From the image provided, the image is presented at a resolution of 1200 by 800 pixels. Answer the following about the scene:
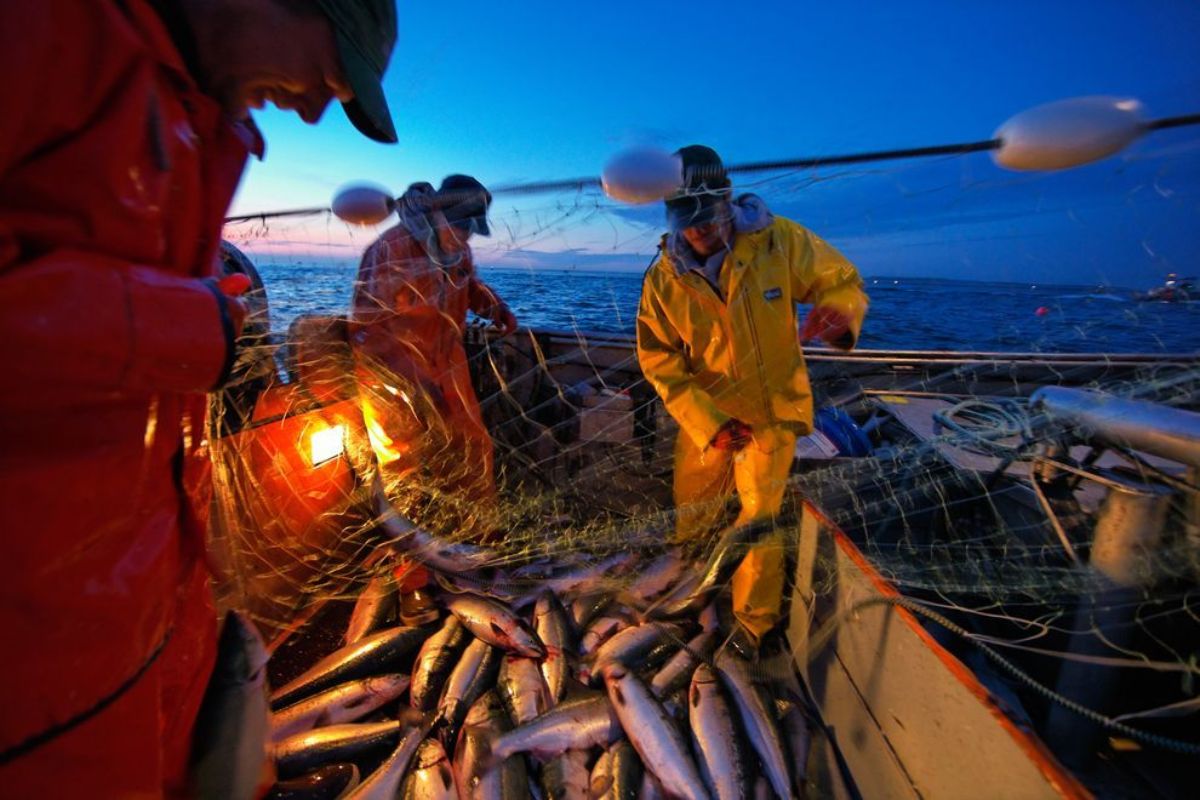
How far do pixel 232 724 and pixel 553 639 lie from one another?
2.09 meters

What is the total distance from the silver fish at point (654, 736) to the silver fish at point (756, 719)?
36 cm

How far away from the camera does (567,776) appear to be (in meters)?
2.57

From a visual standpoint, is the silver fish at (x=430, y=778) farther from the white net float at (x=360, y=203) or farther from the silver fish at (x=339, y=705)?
the white net float at (x=360, y=203)

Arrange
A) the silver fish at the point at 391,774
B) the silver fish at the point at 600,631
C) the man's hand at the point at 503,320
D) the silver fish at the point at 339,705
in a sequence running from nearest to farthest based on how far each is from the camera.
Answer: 1. the silver fish at the point at 391,774
2. the silver fish at the point at 339,705
3. the silver fish at the point at 600,631
4. the man's hand at the point at 503,320

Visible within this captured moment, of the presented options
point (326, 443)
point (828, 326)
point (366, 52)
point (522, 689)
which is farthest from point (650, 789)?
point (366, 52)

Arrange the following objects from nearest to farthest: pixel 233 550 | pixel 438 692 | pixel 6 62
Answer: pixel 6 62 < pixel 233 550 < pixel 438 692

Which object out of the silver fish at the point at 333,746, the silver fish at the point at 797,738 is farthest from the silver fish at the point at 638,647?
the silver fish at the point at 333,746

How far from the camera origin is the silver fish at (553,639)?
3053mm

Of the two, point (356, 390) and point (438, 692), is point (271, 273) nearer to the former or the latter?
point (356, 390)

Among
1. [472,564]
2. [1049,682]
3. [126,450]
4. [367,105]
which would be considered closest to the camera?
[126,450]

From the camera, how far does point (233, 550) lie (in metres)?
2.76

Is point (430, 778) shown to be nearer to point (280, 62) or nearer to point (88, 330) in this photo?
point (88, 330)

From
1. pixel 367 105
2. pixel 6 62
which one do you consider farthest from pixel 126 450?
pixel 367 105

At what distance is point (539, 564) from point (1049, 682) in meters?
3.05
